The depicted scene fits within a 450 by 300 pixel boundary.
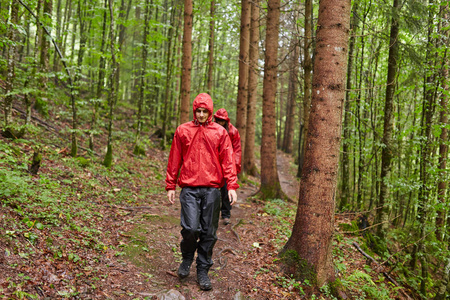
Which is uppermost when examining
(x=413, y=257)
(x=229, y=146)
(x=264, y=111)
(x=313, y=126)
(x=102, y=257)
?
(x=264, y=111)

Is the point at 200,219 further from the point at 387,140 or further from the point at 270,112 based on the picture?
the point at 387,140

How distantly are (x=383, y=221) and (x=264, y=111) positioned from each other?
4.84 meters

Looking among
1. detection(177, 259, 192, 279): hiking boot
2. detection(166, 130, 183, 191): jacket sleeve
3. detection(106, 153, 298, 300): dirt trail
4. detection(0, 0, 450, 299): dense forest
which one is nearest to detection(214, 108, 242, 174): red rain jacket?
detection(106, 153, 298, 300): dirt trail

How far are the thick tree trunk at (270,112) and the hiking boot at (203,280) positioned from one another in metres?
5.51

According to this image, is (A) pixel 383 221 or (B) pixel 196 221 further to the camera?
(A) pixel 383 221

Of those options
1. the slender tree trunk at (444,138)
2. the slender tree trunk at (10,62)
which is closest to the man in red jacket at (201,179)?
the slender tree trunk at (10,62)

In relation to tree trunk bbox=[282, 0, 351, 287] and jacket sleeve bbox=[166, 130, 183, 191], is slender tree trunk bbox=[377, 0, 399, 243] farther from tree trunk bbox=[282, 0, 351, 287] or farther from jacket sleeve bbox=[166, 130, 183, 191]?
jacket sleeve bbox=[166, 130, 183, 191]

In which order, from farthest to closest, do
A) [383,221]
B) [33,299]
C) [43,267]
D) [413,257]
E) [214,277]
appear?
1. [413,257]
2. [383,221]
3. [214,277]
4. [43,267]
5. [33,299]

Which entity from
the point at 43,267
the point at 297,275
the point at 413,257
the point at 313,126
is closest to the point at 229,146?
the point at 313,126

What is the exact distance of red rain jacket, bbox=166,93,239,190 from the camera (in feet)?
12.6

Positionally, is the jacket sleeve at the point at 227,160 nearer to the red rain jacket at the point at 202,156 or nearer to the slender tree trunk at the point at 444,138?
the red rain jacket at the point at 202,156

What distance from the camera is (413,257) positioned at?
8570 millimetres

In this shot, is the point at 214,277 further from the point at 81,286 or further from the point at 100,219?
the point at 100,219

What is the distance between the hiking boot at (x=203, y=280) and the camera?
3.80 metres
